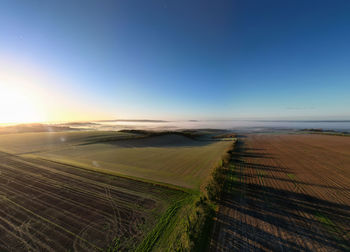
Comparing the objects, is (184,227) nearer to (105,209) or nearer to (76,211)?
(105,209)

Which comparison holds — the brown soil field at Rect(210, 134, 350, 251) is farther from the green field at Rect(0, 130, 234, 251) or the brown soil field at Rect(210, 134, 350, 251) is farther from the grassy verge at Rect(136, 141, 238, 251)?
the green field at Rect(0, 130, 234, 251)

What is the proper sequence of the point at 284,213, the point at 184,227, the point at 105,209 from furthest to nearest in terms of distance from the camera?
the point at 105,209 → the point at 284,213 → the point at 184,227

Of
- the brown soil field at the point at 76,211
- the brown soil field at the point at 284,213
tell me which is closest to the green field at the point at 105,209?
the brown soil field at the point at 76,211

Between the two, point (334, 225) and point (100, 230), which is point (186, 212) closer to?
point (100, 230)

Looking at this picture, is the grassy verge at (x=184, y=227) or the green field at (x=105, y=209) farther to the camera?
the green field at (x=105, y=209)

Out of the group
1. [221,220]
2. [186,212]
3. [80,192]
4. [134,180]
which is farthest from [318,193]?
[80,192]

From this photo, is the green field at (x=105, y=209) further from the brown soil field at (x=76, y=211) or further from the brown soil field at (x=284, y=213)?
the brown soil field at (x=284, y=213)

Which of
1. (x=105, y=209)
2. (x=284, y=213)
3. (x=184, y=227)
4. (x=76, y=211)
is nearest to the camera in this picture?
(x=184, y=227)

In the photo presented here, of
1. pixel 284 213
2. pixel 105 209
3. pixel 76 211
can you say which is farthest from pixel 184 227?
pixel 76 211
